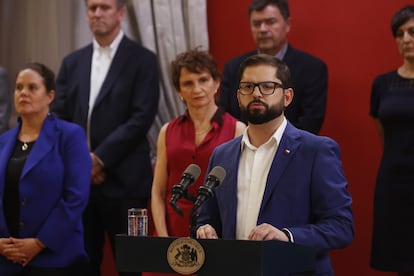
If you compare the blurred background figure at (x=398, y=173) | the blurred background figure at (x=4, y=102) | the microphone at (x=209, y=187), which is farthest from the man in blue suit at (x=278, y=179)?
the blurred background figure at (x=4, y=102)

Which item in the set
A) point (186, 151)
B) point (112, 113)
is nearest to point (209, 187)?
point (186, 151)

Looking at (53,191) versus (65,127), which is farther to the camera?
(65,127)

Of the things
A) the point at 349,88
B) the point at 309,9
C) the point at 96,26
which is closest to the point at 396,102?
the point at 349,88

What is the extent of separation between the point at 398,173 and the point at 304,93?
684mm

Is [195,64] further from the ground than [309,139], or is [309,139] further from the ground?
[195,64]

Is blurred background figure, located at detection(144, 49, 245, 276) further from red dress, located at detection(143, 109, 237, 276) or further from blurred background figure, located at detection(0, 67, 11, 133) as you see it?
blurred background figure, located at detection(0, 67, 11, 133)

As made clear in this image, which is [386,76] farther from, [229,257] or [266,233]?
[229,257]

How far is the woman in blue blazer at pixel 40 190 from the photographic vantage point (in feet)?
13.8

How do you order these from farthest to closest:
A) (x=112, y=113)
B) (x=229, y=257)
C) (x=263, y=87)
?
1. (x=112, y=113)
2. (x=263, y=87)
3. (x=229, y=257)

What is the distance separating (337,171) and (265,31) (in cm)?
187

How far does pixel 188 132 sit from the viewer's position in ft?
13.7

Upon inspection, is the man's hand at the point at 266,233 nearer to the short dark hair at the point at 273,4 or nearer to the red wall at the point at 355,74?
the short dark hair at the point at 273,4

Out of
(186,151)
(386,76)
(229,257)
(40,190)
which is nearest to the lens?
(229,257)

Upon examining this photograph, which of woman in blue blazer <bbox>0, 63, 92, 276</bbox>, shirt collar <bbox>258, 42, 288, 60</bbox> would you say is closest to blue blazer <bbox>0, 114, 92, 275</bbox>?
woman in blue blazer <bbox>0, 63, 92, 276</bbox>
